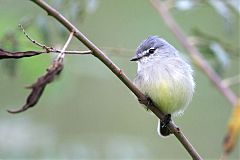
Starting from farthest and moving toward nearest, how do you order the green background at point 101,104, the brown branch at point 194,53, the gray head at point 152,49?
the green background at point 101,104
the gray head at point 152,49
the brown branch at point 194,53

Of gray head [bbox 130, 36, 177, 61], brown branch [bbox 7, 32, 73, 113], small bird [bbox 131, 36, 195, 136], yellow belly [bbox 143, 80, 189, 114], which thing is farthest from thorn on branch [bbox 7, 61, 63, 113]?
gray head [bbox 130, 36, 177, 61]

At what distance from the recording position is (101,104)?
293 inches

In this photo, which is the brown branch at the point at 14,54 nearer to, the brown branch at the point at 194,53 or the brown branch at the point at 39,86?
the brown branch at the point at 39,86

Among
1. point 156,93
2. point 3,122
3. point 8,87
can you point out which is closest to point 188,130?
point 8,87

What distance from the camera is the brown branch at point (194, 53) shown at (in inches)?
149

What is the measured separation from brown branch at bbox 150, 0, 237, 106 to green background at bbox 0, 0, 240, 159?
0.29 m

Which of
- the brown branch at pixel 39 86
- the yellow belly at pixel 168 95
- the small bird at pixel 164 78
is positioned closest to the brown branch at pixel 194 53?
the small bird at pixel 164 78

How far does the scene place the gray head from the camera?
12.9 feet

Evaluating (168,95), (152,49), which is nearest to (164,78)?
(168,95)

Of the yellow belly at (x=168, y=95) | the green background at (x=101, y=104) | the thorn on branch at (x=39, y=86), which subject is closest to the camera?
the thorn on branch at (x=39, y=86)

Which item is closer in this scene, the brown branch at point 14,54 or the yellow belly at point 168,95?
the brown branch at point 14,54

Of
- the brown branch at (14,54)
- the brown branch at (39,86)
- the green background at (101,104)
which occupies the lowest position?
the green background at (101,104)

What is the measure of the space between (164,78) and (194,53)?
57 centimetres

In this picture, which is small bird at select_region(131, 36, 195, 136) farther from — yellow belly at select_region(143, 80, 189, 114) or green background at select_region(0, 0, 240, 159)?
green background at select_region(0, 0, 240, 159)
